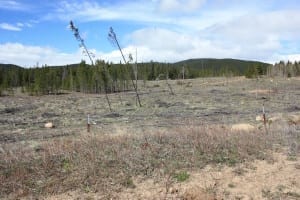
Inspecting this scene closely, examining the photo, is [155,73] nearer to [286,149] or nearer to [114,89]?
[114,89]

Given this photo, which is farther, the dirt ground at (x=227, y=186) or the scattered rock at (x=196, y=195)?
the dirt ground at (x=227, y=186)

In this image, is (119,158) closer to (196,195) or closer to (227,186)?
(196,195)

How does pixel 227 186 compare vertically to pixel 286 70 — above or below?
below

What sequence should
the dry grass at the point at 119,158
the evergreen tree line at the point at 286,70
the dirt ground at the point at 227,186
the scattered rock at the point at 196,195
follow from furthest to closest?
the evergreen tree line at the point at 286,70 → the dry grass at the point at 119,158 → the dirt ground at the point at 227,186 → the scattered rock at the point at 196,195

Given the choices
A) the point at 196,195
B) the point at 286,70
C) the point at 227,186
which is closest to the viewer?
the point at 196,195

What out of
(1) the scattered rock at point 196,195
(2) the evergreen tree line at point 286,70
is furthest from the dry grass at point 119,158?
(2) the evergreen tree line at point 286,70

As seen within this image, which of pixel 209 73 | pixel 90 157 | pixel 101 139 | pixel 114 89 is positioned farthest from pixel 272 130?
pixel 209 73

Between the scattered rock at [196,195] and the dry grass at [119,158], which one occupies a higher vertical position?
the dry grass at [119,158]

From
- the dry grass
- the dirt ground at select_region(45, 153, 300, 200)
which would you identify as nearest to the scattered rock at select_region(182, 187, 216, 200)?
the dirt ground at select_region(45, 153, 300, 200)

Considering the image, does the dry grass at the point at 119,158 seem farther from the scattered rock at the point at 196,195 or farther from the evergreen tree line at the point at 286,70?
the evergreen tree line at the point at 286,70

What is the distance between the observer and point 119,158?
8289 mm

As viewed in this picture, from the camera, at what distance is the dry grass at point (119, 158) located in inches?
283

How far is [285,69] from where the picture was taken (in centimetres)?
11281

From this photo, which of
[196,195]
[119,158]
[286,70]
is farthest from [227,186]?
[286,70]
